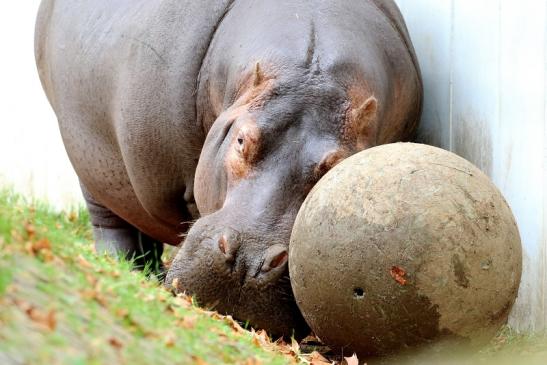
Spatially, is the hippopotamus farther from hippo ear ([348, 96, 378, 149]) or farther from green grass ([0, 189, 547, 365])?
green grass ([0, 189, 547, 365])

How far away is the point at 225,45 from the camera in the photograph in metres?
5.38

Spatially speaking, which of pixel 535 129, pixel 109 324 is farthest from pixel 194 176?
pixel 109 324

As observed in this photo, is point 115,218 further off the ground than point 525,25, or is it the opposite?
point 525,25

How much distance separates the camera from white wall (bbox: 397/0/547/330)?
498 centimetres

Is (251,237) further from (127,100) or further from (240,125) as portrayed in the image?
(127,100)

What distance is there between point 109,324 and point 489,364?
182 cm

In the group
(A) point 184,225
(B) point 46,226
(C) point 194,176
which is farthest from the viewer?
(A) point 184,225

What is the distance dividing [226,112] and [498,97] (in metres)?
1.30

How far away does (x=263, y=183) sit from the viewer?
180 inches

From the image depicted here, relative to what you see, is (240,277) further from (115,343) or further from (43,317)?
(43,317)

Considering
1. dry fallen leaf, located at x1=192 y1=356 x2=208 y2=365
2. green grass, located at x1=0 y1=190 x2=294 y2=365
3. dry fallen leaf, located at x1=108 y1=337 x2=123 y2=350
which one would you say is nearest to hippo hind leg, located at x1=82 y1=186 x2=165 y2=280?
green grass, located at x1=0 y1=190 x2=294 y2=365

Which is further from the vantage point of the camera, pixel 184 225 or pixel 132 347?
pixel 184 225

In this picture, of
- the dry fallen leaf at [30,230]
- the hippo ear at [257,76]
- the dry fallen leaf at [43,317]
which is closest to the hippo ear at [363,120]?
the hippo ear at [257,76]

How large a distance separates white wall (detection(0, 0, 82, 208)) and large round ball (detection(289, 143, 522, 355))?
14.7 ft
